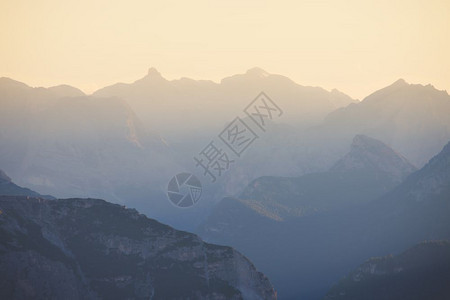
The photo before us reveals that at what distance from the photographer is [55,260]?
186375mm

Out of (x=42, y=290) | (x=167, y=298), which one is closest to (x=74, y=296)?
(x=42, y=290)

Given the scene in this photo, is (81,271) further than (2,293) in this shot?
Yes

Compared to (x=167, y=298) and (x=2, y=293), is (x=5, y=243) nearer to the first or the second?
(x=2, y=293)

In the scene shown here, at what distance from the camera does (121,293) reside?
191 meters

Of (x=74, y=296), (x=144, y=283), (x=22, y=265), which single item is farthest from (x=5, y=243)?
(x=144, y=283)

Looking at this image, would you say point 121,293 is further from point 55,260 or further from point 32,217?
point 32,217

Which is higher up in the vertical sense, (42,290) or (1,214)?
(1,214)

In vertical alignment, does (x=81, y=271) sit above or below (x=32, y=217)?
below

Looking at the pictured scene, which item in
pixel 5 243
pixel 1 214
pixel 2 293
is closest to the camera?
pixel 2 293

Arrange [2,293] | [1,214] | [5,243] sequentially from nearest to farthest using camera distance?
[2,293]
[5,243]
[1,214]

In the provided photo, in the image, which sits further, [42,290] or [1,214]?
[1,214]

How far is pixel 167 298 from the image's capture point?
194 m

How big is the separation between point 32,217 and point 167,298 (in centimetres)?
3898

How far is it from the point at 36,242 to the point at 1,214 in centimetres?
1177
